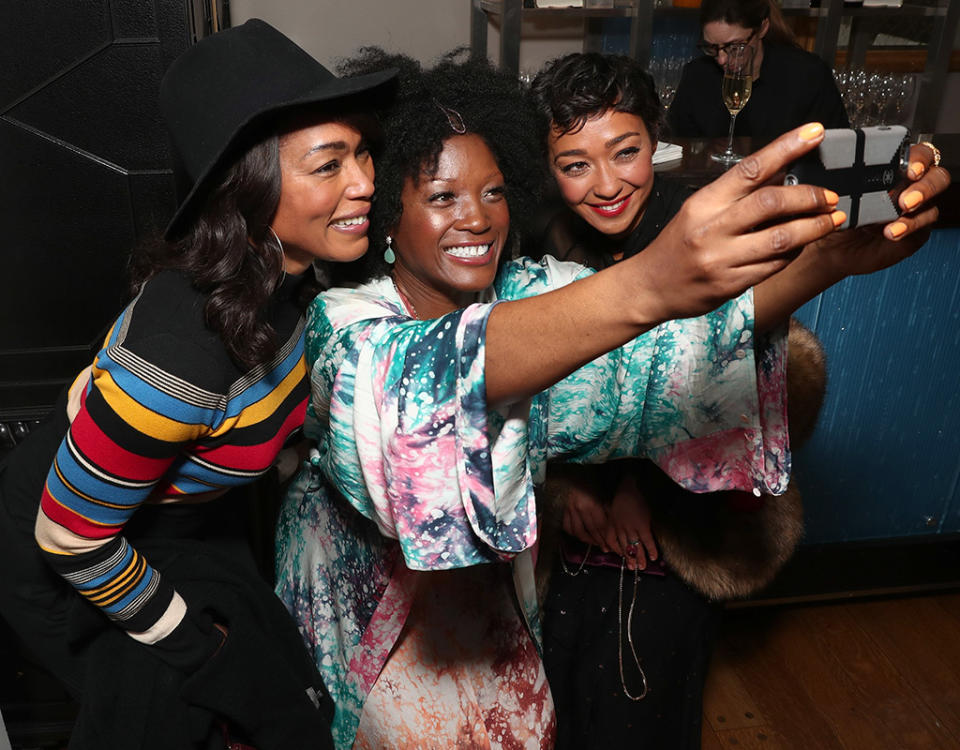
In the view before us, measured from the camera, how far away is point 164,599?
51.1 inches

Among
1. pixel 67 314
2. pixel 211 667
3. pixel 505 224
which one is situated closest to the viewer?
pixel 211 667

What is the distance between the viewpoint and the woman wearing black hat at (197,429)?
1.13 metres

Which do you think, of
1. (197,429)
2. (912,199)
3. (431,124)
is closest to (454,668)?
(197,429)

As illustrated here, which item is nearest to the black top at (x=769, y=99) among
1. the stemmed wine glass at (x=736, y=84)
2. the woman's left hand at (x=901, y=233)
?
the stemmed wine glass at (x=736, y=84)

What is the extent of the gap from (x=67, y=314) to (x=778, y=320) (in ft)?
4.56

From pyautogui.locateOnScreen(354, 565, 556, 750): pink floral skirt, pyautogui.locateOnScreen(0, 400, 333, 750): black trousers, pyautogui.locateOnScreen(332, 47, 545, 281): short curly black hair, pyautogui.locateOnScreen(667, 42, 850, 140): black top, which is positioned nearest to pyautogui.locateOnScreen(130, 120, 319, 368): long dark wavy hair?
pyautogui.locateOnScreen(332, 47, 545, 281): short curly black hair

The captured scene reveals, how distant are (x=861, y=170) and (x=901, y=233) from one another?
0.35ft

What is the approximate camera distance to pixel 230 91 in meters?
1.15

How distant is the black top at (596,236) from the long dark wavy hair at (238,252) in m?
0.78

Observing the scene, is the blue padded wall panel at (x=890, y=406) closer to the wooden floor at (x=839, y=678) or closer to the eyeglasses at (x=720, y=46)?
the wooden floor at (x=839, y=678)

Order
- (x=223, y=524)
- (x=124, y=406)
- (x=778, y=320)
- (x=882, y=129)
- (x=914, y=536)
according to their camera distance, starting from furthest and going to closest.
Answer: (x=914, y=536) → (x=223, y=524) → (x=778, y=320) → (x=124, y=406) → (x=882, y=129)

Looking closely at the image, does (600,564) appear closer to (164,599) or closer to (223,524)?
(223,524)

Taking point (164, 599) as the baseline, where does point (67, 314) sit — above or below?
above

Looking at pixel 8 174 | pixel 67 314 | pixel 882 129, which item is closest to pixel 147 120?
pixel 8 174
